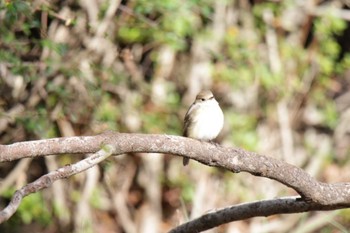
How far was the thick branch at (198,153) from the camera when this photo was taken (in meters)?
3.16

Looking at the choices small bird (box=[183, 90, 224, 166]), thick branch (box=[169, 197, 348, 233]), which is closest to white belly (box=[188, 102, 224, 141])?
small bird (box=[183, 90, 224, 166])

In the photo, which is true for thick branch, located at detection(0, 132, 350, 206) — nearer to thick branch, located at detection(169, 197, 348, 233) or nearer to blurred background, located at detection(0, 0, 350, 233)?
thick branch, located at detection(169, 197, 348, 233)

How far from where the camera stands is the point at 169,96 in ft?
24.6

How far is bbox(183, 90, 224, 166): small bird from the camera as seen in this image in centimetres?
500

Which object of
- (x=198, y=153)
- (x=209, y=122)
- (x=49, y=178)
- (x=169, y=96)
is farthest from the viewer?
(x=169, y=96)

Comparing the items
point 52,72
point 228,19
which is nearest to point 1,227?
point 52,72

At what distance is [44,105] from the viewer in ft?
21.0

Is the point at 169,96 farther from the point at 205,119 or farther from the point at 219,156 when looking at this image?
the point at 219,156

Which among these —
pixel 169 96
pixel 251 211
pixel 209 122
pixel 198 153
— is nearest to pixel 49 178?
pixel 198 153

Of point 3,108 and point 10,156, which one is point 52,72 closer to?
point 3,108

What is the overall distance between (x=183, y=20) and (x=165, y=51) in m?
1.38

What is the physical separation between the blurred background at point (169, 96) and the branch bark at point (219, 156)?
2074mm

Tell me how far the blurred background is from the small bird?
106 cm

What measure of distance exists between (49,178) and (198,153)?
85 cm
